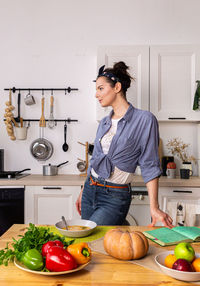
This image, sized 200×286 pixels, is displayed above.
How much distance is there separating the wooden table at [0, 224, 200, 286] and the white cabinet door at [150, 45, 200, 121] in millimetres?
2114

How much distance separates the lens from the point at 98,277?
0.88m

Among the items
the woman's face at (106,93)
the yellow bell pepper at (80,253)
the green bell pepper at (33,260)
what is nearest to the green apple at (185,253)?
the yellow bell pepper at (80,253)

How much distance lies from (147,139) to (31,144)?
76.0 inches

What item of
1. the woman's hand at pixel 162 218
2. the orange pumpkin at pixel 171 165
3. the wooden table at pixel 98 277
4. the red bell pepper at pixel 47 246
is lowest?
the wooden table at pixel 98 277

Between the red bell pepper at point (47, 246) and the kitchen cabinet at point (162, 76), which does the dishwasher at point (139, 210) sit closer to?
the kitchen cabinet at point (162, 76)

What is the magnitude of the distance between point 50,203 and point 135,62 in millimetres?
1582

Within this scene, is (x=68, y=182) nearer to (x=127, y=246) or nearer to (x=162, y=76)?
(x=162, y=76)

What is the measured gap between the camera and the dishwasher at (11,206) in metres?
2.67

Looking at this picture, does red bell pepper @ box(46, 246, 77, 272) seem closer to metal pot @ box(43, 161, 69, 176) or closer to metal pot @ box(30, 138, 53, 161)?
metal pot @ box(43, 161, 69, 176)

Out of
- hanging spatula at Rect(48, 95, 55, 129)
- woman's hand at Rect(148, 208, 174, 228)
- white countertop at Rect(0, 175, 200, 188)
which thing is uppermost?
hanging spatula at Rect(48, 95, 55, 129)

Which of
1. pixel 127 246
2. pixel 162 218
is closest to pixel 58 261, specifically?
pixel 127 246

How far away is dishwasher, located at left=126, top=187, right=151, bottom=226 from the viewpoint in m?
2.60

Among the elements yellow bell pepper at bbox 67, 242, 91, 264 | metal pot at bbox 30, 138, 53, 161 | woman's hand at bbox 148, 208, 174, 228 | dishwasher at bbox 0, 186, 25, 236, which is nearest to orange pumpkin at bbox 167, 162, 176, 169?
metal pot at bbox 30, 138, 53, 161

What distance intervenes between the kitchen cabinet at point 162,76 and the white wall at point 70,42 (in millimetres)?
388
